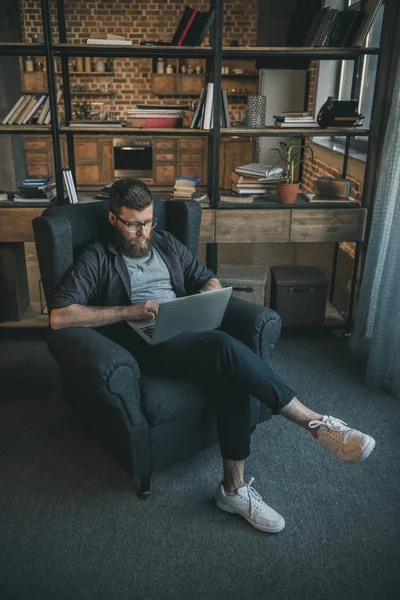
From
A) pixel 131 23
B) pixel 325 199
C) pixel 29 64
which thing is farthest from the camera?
pixel 131 23

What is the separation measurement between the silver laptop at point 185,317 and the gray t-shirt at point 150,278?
0.62 feet

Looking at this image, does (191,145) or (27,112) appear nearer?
(27,112)

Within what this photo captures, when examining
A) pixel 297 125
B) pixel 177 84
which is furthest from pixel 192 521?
pixel 177 84

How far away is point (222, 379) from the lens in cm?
199

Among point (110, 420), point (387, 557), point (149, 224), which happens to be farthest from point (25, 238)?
point (387, 557)

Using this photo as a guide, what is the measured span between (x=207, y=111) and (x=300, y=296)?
4.01 feet

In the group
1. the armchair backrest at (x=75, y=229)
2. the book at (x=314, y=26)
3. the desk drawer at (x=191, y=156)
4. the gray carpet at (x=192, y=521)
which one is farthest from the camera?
the desk drawer at (x=191, y=156)

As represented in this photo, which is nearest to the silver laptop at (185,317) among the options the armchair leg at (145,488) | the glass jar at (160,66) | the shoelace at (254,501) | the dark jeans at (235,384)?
the dark jeans at (235,384)

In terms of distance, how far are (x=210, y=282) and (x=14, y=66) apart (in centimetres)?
592

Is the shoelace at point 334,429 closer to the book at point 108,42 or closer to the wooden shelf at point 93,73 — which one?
the book at point 108,42

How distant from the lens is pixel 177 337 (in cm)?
215

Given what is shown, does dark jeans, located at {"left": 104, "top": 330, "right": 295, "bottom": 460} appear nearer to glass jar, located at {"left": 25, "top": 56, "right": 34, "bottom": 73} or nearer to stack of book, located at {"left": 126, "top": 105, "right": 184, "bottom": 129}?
stack of book, located at {"left": 126, "top": 105, "right": 184, "bottom": 129}

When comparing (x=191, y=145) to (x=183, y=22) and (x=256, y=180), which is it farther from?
(x=183, y=22)

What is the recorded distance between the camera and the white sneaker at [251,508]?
6.27 feet
